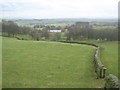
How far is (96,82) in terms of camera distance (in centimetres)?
1060

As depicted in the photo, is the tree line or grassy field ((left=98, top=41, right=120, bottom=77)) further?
the tree line

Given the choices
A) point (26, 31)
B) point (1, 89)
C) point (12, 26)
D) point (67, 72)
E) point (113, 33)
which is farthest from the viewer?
point (26, 31)

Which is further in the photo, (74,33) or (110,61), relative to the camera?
(74,33)

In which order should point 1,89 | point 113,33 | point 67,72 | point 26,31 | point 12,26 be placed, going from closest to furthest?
point 1,89, point 67,72, point 113,33, point 12,26, point 26,31

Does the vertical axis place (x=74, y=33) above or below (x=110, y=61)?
above

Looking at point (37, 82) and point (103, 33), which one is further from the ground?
point (103, 33)

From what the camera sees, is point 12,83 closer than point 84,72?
Yes

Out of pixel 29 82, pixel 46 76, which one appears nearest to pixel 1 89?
pixel 29 82

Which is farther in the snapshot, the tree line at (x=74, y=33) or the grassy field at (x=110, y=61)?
the tree line at (x=74, y=33)

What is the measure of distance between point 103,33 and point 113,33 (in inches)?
138

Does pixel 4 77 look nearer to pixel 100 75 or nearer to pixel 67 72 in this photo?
pixel 67 72

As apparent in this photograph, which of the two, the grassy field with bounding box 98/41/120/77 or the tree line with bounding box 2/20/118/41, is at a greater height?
the tree line with bounding box 2/20/118/41

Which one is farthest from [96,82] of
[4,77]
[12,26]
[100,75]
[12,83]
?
[12,26]

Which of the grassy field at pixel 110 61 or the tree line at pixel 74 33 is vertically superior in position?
the tree line at pixel 74 33
